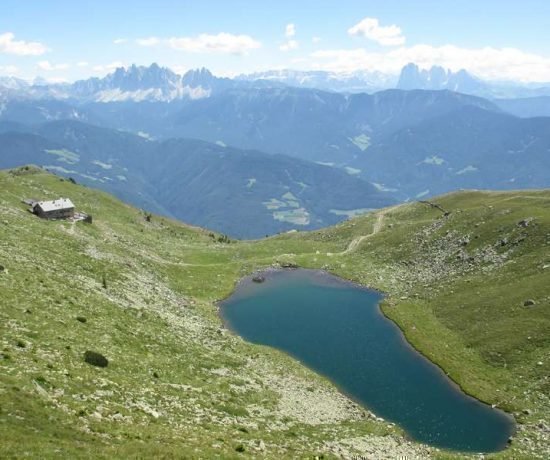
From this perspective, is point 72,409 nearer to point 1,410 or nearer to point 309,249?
point 1,410

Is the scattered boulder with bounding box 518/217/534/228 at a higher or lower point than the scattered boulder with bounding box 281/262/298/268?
higher

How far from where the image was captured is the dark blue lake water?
2329 inches

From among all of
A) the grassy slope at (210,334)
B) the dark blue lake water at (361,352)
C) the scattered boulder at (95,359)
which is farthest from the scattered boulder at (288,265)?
the scattered boulder at (95,359)

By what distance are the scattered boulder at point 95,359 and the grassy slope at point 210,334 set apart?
95 cm

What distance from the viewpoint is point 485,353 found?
2918 inches

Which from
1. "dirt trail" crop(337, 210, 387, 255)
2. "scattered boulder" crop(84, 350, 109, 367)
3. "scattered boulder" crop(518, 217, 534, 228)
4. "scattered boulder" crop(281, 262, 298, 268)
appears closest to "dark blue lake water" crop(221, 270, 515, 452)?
"scattered boulder" crop(281, 262, 298, 268)

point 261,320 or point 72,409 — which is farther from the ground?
point 72,409

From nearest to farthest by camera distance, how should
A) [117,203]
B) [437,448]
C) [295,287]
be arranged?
[437,448], [295,287], [117,203]

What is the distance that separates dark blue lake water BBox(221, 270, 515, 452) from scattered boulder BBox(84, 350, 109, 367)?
34273 millimetres

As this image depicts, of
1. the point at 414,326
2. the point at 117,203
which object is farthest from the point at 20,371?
the point at 117,203

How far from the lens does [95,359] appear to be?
4500cm

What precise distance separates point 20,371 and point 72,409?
5524 mm

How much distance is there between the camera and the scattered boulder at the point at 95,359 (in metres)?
44.6

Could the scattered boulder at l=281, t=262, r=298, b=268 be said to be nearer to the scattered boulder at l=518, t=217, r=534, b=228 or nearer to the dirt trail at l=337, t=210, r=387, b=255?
the dirt trail at l=337, t=210, r=387, b=255
